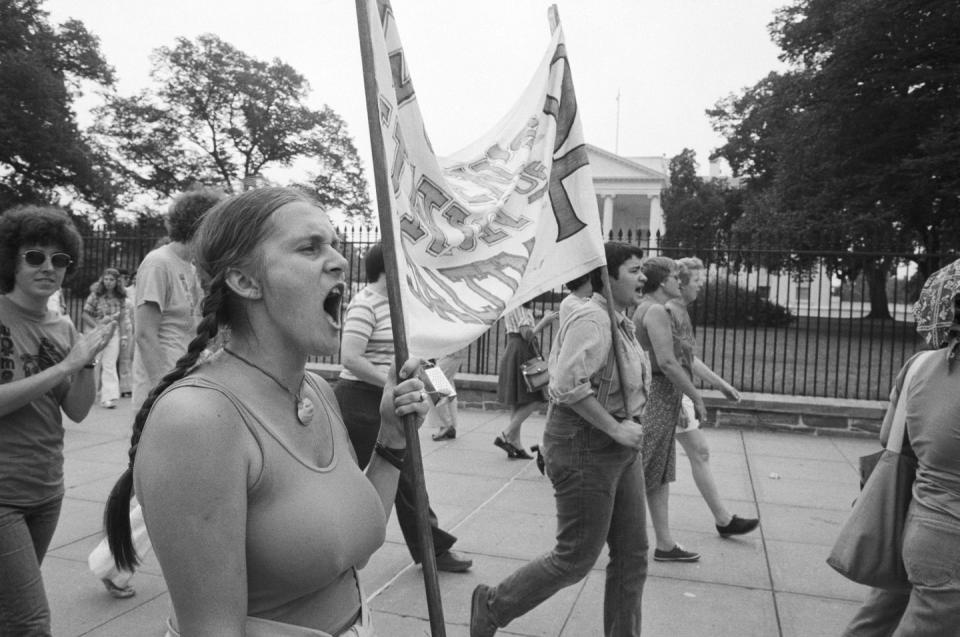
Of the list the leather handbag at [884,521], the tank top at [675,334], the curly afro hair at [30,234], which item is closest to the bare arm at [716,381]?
the tank top at [675,334]

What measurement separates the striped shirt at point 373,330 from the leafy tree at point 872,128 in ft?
57.4

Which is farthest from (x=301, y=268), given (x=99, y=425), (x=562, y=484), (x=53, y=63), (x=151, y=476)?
(x=53, y=63)

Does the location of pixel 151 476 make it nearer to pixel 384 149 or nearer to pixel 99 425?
pixel 384 149

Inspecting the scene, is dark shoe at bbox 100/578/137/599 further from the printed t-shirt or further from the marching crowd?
the printed t-shirt

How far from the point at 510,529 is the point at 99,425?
16.9 ft

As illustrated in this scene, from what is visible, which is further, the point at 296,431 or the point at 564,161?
the point at 564,161

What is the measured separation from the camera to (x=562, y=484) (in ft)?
10.5

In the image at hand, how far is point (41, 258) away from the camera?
105 inches

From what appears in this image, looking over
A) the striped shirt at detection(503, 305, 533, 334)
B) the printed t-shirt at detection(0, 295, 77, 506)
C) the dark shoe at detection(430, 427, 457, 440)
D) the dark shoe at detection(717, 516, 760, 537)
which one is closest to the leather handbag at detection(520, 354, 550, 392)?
the striped shirt at detection(503, 305, 533, 334)

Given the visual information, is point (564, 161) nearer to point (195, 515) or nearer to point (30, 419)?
point (30, 419)

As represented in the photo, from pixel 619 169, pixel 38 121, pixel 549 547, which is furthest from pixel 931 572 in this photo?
pixel 619 169

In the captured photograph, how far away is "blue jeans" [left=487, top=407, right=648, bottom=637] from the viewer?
3123 mm

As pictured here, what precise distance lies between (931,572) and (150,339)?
11.2 feet

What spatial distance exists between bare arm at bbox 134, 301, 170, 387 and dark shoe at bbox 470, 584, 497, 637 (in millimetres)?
1871
